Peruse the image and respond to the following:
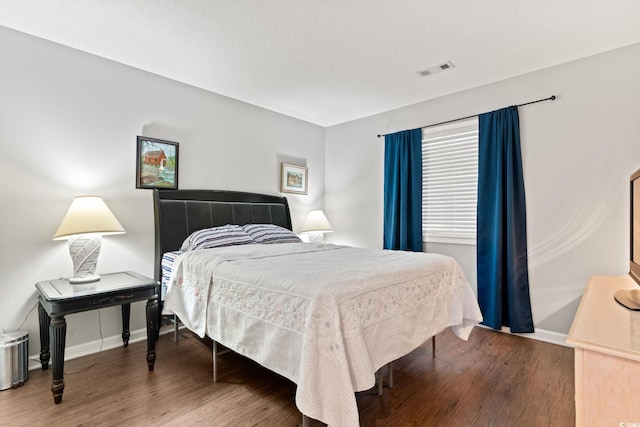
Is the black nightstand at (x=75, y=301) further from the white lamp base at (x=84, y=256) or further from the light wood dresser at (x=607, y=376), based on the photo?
the light wood dresser at (x=607, y=376)

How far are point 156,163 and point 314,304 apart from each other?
2.45 meters

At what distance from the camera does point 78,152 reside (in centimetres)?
268

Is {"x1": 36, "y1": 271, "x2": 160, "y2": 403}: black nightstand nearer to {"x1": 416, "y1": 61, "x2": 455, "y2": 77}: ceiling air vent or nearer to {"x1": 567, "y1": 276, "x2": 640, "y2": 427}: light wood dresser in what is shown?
{"x1": 567, "y1": 276, "x2": 640, "y2": 427}: light wood dresser

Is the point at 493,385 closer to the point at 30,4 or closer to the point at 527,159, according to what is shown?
the point at 527,159

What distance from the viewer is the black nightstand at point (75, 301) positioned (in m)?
1.96

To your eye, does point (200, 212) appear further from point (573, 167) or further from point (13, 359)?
point (573, 167)

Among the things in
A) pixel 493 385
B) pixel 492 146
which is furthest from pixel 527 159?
pixel 493 385

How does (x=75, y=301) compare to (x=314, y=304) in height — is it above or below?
below

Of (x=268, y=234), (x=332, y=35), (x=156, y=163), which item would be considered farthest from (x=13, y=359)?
(x=332, y=35)

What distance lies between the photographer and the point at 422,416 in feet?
6.01

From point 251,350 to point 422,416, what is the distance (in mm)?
1055

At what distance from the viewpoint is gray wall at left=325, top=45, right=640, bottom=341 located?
8.66 feet

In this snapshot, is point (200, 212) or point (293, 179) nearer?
point (200, 212)

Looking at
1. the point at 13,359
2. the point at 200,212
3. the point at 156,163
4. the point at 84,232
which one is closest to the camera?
the point at 13,359
